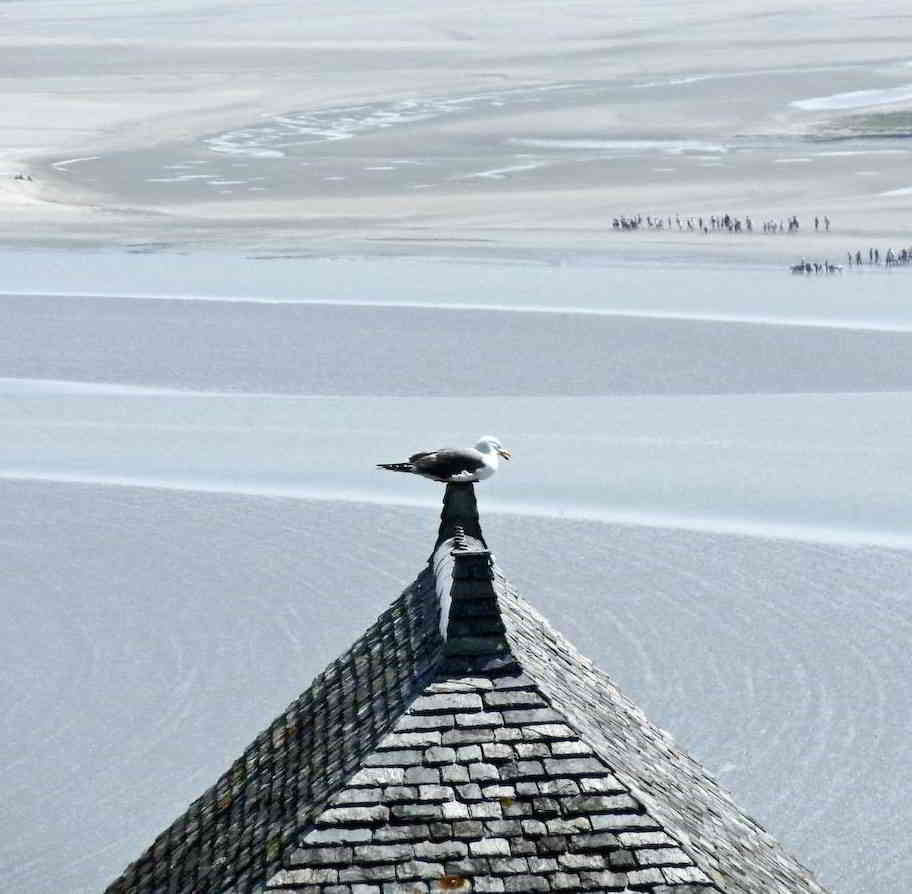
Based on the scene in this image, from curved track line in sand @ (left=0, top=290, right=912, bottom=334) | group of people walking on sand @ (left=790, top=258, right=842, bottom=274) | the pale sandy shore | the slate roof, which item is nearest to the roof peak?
the slate roof

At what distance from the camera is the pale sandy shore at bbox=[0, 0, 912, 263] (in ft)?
205

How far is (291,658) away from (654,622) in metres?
4.79

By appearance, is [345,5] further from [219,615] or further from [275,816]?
[275,816]

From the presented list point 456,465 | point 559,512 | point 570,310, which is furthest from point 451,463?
point 570,310

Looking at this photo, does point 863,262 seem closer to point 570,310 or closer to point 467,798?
point 570,310

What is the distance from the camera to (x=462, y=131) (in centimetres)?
8325

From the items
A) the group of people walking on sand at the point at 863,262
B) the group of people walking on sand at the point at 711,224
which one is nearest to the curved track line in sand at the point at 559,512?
the group of people walking on sand at the point at 863,262

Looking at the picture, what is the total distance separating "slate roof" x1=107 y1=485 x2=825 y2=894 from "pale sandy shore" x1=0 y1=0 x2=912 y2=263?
150 ft

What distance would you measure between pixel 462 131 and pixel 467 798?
7556 cm

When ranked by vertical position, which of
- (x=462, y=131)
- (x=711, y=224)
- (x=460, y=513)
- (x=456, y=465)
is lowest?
(x=711, y=224)

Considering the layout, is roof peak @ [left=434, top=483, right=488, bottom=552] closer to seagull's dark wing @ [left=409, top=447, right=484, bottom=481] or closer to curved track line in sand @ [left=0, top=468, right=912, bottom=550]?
seagull's dark wing @ [left=409, top=447, right=484, bottom=481]

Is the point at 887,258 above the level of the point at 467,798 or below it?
below

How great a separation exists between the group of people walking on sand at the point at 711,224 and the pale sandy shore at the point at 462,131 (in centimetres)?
64

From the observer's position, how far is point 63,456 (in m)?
36.4
